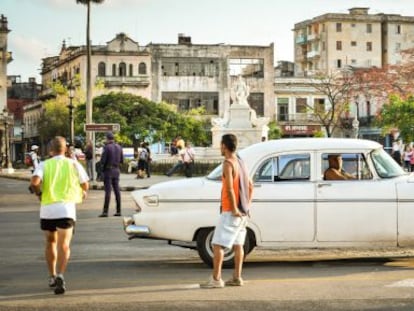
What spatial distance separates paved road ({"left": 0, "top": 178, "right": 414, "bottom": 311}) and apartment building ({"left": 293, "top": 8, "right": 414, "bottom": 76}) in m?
102

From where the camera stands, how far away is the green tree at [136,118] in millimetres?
80875

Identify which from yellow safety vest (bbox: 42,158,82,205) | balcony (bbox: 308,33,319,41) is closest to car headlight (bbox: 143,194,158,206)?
yellow safety vest (bbox: 42,158,82,205)

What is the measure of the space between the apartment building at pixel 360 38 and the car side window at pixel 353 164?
338 feet

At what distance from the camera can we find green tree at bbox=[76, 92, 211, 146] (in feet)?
265

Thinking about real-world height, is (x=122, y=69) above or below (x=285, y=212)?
above

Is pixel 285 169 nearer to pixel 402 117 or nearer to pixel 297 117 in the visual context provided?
pixel 402 117

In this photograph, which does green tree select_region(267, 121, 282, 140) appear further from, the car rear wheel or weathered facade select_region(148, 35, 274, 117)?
the car rear wheel

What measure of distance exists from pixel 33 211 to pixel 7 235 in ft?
25.2

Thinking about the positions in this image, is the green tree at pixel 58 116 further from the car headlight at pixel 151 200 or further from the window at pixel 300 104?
the car headlight at pixel 151 200

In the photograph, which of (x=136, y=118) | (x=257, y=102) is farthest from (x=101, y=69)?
(x=136, y=118)

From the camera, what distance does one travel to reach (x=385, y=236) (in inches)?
548

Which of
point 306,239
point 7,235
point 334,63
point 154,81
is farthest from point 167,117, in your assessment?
point 306,239

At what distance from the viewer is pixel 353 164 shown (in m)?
14.4

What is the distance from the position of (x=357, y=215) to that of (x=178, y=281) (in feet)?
9.06
